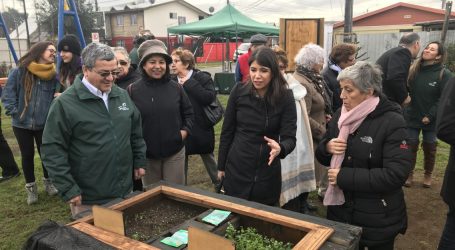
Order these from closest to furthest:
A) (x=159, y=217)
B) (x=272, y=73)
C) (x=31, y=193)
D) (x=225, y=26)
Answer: (x=159, y=217) < (x=272, y=73) < (x=31, y=193) < (x=225, y=26)

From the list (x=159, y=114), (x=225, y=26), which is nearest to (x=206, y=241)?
(x=159, y=114)

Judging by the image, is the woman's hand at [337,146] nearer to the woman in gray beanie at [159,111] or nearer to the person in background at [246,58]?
the woman in gray beanie at [159,111]

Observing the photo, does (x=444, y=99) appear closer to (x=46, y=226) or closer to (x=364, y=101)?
(x=364, y=101)

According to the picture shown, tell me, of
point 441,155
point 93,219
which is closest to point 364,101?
point 93,219

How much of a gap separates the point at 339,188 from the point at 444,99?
0.78m

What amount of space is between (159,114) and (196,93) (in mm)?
871

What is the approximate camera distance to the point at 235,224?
5.64 feet

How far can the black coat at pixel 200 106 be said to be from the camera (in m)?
3.74

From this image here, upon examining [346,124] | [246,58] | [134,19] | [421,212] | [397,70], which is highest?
[134,19]

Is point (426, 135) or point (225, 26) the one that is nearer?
point (426, 135)

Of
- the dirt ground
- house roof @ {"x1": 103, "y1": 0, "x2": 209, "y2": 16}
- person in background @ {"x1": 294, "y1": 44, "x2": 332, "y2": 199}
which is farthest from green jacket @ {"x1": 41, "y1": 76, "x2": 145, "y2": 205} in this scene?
house roof @ {"x1": 103, "y1": 0, "x2": 209, "y2": 16}

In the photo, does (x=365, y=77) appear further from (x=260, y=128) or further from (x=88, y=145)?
(x=88, y=145)

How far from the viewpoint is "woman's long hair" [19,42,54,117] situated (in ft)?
12.7

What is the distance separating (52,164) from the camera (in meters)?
2.03
